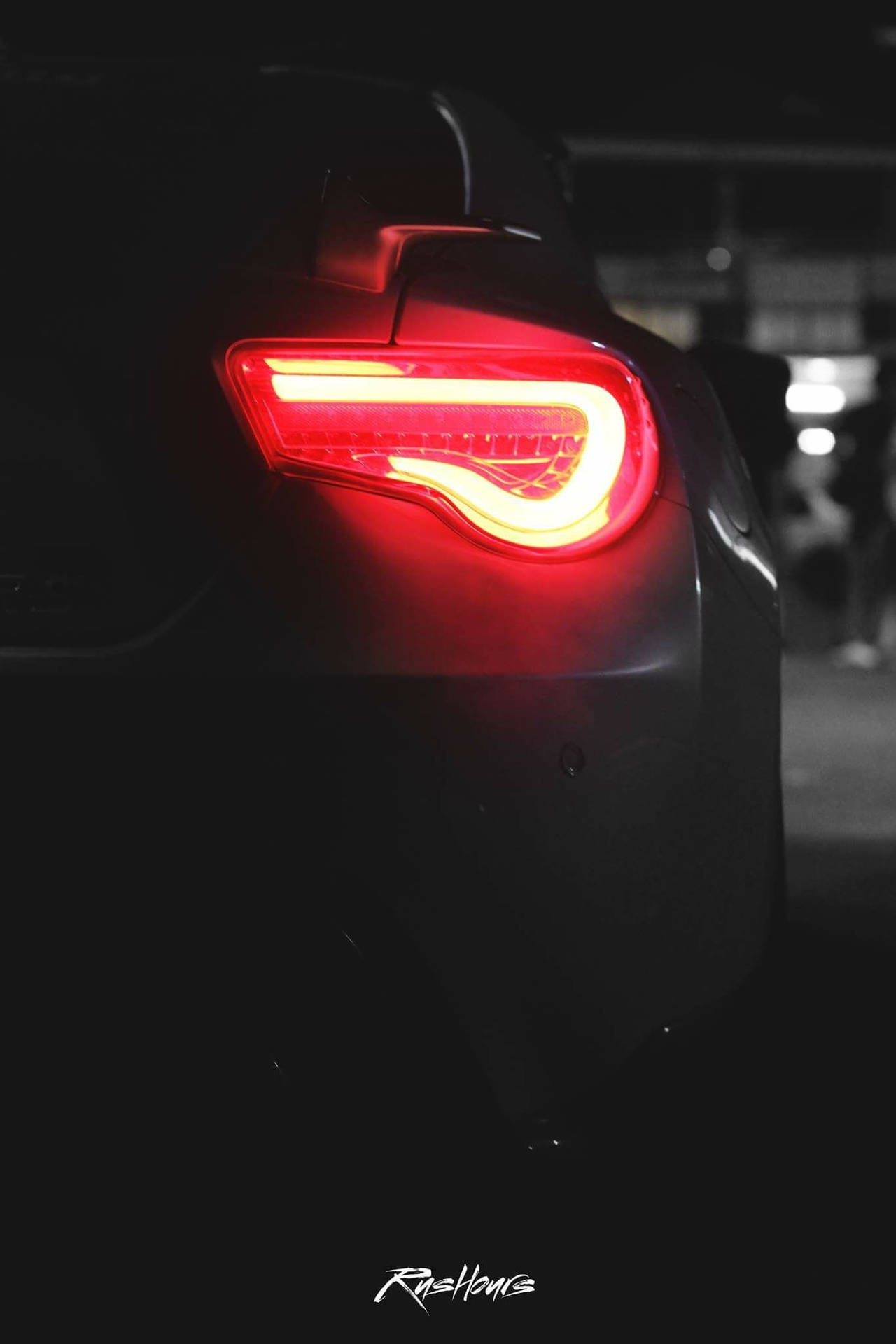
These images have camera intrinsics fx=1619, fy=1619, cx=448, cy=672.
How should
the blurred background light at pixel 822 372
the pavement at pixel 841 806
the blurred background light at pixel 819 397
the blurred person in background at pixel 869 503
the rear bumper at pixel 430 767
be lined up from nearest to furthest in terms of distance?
the rear bumper at pixel 430 767 < the pavement at pixel 841 806 < the blurred person in background at pixel 869 503 < the blurred background light at pixel 819 397 < the blurred background light at pixel 822 372

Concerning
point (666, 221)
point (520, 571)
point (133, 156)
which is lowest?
point (520, 571)

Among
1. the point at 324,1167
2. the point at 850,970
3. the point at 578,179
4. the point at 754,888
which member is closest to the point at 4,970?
the point at 324,1167

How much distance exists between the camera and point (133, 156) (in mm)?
1694

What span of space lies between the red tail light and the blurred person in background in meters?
11.1

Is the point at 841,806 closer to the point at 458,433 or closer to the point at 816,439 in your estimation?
the point at 458,433

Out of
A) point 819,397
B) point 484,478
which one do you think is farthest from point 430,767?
point 819,397

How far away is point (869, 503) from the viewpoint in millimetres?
12648

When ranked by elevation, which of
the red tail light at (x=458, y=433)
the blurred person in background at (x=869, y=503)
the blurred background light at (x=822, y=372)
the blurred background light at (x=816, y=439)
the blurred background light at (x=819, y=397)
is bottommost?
the red tail light at (x=458, y=433)

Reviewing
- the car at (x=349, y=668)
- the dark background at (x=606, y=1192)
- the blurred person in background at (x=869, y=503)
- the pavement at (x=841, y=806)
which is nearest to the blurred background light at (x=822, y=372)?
the blurred person in background at (x=869, y=503)

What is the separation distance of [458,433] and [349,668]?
0.24 m

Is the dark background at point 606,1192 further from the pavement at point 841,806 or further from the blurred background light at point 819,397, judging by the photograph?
the blurred background light at point 819,397

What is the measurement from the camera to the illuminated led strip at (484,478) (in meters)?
1.43

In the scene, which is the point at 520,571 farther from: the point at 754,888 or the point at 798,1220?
the point at 798,1220

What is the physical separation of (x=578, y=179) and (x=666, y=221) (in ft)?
4.23
